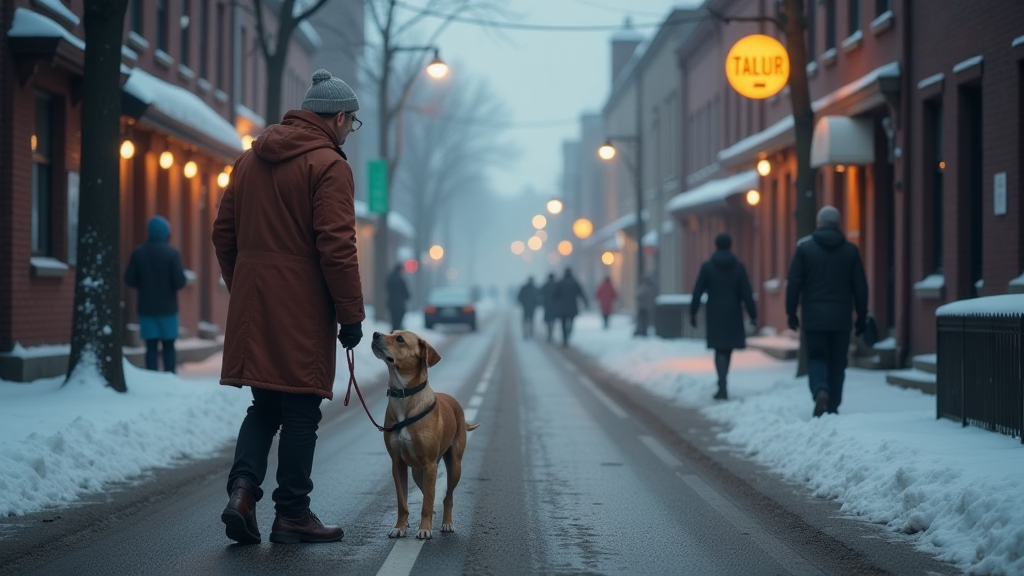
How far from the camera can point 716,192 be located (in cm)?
3284

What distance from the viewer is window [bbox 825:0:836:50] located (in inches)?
904

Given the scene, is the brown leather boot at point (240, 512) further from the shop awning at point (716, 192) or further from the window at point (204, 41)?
the shop awning at point (716, 192)

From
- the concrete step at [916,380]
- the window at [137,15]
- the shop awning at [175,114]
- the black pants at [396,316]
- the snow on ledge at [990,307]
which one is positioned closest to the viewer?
the snow on ledge at [990,307]

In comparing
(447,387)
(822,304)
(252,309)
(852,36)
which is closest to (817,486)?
(822,304)

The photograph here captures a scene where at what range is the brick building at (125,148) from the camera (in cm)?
1575

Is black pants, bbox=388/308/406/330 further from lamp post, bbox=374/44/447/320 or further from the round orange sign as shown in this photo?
the round orange sign

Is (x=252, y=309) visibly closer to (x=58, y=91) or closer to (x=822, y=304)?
(x=822, y=304)

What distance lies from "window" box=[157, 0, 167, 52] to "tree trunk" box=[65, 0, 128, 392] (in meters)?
10.8

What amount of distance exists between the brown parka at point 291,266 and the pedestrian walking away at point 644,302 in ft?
86.7

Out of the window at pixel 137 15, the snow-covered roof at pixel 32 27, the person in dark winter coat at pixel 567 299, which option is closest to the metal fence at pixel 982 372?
the snow-covered roof at pixel 32 27

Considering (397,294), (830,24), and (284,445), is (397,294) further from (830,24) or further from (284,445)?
(284,445)

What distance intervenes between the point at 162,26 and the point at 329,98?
18084mm

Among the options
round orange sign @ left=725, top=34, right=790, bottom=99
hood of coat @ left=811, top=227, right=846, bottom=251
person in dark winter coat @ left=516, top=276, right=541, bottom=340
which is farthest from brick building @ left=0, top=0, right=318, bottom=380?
person in dark winter coat @ left=516, top=276, right=541, bottom=340

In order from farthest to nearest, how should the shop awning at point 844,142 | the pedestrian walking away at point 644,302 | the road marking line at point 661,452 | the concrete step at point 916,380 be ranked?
the pedestrian walking away at point 644,302 < the shop awning at point 844,142 < the concrete step at point 916,380 < the road marking line at point 661,452
